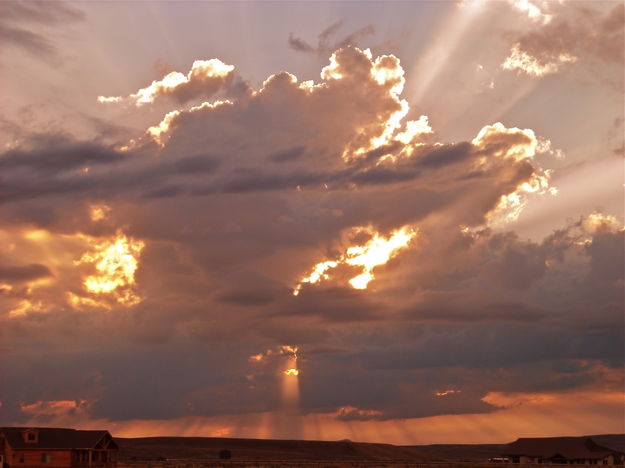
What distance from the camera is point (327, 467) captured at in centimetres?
13212

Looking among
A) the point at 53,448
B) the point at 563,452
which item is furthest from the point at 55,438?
the point at 563,452

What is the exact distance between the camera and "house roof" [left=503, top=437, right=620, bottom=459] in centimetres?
17175

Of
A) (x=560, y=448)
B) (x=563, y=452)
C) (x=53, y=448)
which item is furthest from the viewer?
(x=560, y=448)

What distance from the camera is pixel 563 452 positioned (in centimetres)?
17325

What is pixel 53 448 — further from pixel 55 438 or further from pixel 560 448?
pixel 560 448

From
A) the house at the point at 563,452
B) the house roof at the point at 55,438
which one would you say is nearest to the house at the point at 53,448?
the house roof at the point at 55,438

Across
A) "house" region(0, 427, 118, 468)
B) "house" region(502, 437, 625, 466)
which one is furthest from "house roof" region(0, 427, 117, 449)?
"house" region(502, 437, 625, 466)

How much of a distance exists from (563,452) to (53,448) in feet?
342

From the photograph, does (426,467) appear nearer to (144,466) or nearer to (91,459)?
(144,466)

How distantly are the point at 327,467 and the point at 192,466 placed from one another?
2002 centimetres

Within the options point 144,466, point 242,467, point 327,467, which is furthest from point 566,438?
point 144,466

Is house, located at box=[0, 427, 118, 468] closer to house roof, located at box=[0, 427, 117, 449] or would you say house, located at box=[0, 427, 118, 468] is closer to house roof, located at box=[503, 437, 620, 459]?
house roof, located at box=[0, 427, 117, 449]

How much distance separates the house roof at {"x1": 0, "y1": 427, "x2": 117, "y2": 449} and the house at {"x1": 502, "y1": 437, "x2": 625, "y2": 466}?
312 feet

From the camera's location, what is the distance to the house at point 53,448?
105 meters
